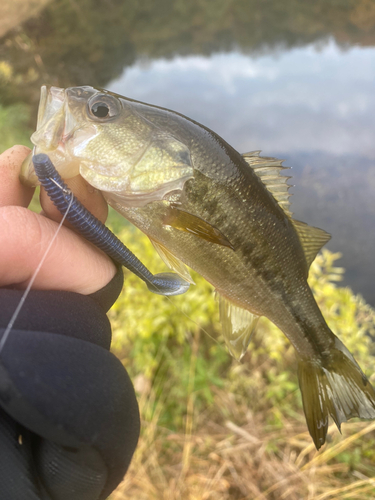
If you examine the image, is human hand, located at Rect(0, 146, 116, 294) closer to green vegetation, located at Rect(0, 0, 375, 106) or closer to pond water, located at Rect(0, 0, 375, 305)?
pond water, located at Rect(0, 0, 375, 305)

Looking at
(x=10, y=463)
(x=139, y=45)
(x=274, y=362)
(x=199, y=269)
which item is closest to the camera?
(x=10, y=463)

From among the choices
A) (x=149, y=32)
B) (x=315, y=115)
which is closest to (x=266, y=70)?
(x=315, y=115)

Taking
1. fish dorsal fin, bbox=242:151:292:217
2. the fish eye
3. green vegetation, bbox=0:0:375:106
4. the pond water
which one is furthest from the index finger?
green vegetation, bbox=0:0:375:106

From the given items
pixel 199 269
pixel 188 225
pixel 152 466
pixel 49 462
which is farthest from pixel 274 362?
pixel 49 462

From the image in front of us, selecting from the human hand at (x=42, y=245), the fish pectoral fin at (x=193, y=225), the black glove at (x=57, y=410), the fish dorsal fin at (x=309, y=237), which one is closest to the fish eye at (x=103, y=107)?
the human hand at (x=42, y=245)

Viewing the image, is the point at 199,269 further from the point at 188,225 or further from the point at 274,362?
the point at 274,362

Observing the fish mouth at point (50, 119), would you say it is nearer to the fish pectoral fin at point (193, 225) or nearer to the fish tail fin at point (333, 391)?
the fish pectoral fin at point (193, 225)
